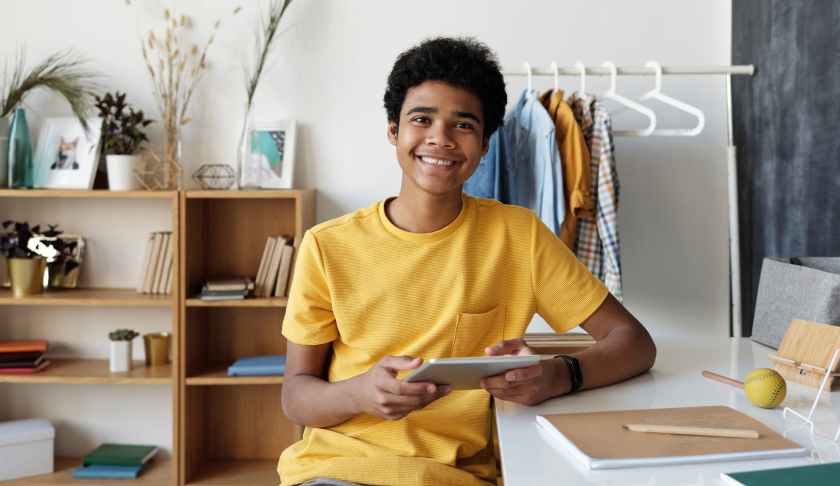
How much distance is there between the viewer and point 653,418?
4.41 feet

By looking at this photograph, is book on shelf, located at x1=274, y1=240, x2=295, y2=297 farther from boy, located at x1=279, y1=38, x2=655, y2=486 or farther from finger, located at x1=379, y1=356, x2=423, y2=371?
finger, located at x1=379, y1=356, x2=423, y2=371

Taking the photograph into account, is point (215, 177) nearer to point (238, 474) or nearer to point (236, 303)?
point (236, 303)

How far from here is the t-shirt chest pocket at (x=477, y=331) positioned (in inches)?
65.2

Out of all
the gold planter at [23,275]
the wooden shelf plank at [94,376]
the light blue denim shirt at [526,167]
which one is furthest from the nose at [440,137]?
the gold planter at [23,275]

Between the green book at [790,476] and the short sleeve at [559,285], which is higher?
the short sleeve at [559,285]

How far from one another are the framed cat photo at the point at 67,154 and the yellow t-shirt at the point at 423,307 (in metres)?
1.88

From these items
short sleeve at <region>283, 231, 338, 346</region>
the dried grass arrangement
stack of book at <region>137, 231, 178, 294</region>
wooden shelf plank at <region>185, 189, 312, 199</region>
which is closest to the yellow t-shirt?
short sleeve at <region>283, 231, 338, 346</region>

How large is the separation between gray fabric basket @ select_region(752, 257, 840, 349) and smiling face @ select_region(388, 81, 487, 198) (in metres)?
0.73

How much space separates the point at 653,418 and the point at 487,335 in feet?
1.40

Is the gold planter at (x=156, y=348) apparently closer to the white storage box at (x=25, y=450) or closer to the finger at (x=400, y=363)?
the white storage box at (x=25, y=450)

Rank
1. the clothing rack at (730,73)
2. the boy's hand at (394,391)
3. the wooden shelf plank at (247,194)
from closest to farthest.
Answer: the boy's hand at (394,391), the clothing rack at (730,73), the wooden shelf plank at (247,194)

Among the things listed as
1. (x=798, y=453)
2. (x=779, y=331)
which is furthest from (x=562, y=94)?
(x=798, y=453)

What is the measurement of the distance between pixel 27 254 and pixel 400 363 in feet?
7.68

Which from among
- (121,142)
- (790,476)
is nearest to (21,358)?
(121,142)
